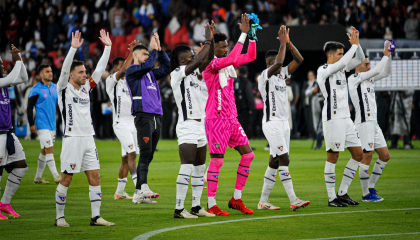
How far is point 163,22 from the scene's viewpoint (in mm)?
27625

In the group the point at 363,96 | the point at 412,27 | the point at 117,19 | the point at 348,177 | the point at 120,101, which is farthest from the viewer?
the point at 117,19

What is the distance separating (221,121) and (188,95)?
614 millimetres

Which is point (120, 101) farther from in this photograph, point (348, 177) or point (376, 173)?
point (376, 173)

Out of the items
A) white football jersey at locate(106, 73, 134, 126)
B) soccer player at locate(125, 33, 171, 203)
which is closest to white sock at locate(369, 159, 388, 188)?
soccer player at locate(125, 33, 171, 203)

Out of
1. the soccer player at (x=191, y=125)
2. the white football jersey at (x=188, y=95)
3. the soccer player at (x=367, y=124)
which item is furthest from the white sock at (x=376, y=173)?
the white football jersey at (x=188, y=95)

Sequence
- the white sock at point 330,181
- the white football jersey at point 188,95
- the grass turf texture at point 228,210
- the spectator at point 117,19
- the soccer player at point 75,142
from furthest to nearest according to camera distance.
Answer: the spectator at point 117,19 < the white sock at point 330,181 < the white football jersey at point 188,95 < the soccer player at point 75,142 < the grass turf texture at point 228,210

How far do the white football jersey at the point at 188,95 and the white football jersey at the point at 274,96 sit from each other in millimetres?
1257

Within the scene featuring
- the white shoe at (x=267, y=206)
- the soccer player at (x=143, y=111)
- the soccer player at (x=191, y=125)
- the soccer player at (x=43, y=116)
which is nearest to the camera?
the soccer player at (x=191, y=125)

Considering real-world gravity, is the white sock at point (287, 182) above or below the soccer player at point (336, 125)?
below

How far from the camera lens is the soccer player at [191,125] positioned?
25.6 feet

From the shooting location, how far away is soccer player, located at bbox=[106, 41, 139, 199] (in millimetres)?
10070

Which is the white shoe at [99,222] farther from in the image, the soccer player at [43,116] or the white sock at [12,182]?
the soccer player at [43,116]

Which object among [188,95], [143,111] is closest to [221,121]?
[188,95]

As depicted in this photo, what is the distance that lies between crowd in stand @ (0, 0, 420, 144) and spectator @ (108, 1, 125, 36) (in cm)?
5
